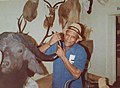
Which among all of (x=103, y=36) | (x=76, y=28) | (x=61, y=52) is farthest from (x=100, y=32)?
(x=61, y=52)

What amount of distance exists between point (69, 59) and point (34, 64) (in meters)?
0.21

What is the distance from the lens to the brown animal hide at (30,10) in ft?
5.46

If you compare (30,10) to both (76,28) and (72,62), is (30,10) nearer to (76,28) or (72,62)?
(76,28)

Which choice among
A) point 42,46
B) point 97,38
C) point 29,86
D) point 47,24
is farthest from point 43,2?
point 29,86

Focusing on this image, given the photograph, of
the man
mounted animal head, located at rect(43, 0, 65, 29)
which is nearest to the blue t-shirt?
the man

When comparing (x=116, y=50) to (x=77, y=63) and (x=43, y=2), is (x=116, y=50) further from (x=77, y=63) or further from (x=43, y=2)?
(x=43, y=2)

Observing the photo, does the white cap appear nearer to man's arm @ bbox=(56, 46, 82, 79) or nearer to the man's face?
the man's face

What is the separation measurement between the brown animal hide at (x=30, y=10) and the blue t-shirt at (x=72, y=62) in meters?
0.23

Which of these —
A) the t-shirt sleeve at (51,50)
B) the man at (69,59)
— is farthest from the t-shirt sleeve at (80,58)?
the t-shirt sleeve at (51,50)

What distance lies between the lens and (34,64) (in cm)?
165

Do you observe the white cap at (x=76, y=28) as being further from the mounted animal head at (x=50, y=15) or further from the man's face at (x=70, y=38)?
the mounted animal head at (x=50, y=15)

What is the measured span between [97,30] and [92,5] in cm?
15

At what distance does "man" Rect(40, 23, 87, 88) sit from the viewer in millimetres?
1604

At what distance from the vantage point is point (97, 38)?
1602mm
